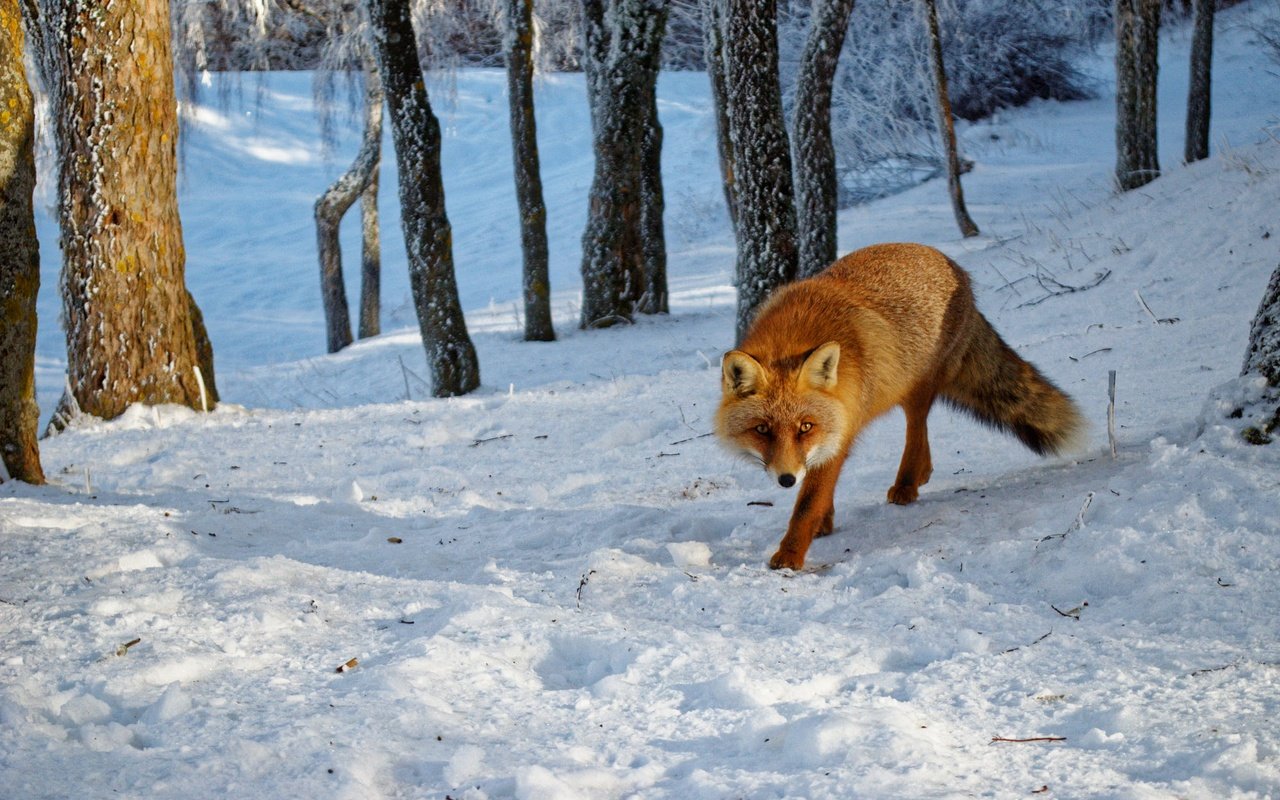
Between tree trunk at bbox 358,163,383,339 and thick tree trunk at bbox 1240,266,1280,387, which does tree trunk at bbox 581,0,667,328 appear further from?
thick tree trunk at bbox 1240,266,1280,387

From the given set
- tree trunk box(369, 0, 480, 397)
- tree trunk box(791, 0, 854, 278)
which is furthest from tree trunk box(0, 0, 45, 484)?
tree trunk box(791, 0, 854, 278)

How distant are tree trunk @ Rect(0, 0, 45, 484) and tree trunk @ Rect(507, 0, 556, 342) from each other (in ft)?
34.7

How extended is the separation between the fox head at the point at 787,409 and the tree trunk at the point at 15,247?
11.3 ft

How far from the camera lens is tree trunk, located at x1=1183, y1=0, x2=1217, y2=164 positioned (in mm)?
18578

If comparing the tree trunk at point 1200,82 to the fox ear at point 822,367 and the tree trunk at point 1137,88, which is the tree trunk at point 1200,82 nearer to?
the tree trunk at point 1137,88

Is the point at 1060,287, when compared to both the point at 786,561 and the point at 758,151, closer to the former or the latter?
the point at 758,151

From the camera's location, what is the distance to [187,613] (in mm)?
3738

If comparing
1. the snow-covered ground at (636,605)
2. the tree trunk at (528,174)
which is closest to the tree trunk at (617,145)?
the tree trunk at (528,174)

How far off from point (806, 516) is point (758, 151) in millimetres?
5954

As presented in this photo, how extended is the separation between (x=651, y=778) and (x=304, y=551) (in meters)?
2.77

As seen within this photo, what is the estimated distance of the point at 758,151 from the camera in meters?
9.95

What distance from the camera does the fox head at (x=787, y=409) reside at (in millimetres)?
4613

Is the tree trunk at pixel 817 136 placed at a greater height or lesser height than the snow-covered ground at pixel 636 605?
greater

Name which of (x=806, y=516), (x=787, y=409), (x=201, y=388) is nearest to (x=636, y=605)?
(x=806, y=516)
